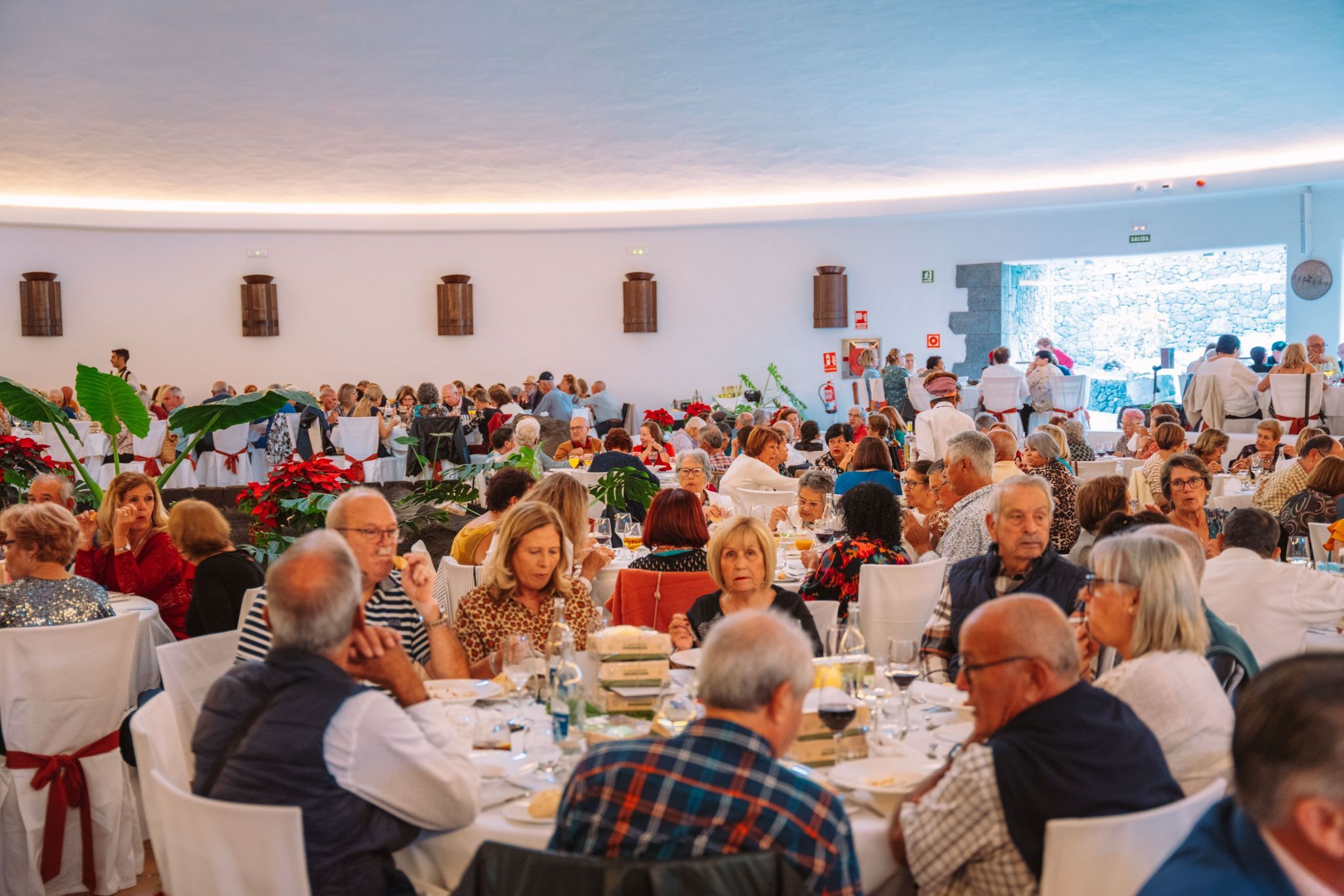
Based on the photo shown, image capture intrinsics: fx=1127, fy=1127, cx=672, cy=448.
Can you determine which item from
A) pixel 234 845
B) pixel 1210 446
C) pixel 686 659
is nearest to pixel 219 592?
pixel 686 659

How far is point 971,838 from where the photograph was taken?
6.82ft

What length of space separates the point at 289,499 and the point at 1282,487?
5372 millimetres

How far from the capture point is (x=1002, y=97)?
9.84 meters

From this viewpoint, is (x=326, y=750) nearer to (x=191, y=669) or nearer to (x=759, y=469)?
(x=191, y=669)

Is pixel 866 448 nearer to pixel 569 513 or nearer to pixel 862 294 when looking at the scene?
pixel 569 513

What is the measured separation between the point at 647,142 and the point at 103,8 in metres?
5.58

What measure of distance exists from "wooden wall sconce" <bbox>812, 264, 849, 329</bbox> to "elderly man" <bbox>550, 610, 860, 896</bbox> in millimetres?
14620

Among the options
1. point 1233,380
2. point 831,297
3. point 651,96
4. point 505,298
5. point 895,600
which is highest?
point 651,96

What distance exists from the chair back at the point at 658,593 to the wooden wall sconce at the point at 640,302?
12.3 metres

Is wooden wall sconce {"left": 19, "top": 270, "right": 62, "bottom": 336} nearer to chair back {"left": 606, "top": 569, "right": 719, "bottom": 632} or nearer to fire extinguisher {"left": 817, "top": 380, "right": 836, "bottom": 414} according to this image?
fire extinguisher {"left": 817, "top": 380, "right": 836, "bottom": 414}

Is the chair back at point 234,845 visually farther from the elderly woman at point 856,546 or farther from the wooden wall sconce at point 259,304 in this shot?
the wooden wall sconce at point 259,304

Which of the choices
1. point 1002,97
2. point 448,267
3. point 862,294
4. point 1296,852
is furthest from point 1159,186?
point 1296,852

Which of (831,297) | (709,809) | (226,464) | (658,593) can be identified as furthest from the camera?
(831,297)

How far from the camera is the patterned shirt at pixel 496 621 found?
3.68 m
